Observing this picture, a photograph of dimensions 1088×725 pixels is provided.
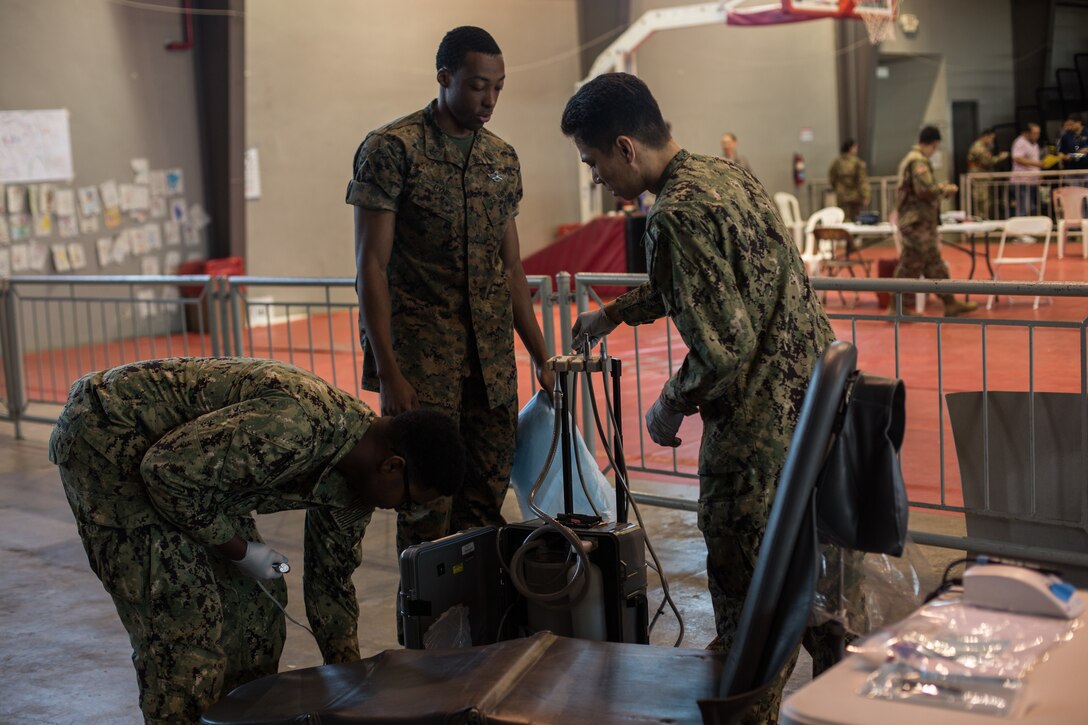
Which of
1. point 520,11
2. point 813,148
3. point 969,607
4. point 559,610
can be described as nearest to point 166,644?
point 559,610

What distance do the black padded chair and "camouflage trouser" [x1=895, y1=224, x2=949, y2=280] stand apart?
338 inches

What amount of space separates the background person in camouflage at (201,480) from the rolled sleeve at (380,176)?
77 centimetres

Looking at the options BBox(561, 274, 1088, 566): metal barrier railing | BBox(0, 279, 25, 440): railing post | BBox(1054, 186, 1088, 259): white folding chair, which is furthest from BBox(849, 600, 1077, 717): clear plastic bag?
BBox(1054, 186, 1088, 259): white folding chair

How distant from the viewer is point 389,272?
3.42 m

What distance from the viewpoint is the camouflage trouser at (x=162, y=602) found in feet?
8.46

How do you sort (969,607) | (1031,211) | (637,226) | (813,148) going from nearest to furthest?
1. (969,607)
2. (637,226)
3. (1031,211)
4. (813,148)

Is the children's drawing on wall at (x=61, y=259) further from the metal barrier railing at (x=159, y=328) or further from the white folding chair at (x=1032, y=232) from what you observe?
the white folding chair at (x=1032, y=232)

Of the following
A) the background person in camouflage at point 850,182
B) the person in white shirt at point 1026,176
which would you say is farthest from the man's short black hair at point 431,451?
the background person in camouflage at point 850,182

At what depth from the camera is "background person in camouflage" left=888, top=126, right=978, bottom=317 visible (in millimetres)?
10164

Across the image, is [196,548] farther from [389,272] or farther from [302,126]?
[302,126]

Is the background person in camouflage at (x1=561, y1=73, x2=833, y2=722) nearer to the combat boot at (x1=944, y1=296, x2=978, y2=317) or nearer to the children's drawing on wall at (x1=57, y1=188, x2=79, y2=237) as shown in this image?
the combat boot at (x1=944, y1=296, x2=978, y2=317)

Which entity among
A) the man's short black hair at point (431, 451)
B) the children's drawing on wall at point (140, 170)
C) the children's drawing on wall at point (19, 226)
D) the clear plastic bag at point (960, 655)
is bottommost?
the clear plastic bag at point (960, 655)

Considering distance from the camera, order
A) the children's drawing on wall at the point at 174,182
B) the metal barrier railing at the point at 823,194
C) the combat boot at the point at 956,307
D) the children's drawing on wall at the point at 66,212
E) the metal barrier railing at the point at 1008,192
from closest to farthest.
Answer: the combat boot at the point at 956,307
the children's drawing on wall at the point at 66,212
the children's drawing on wall at the point at 174,182
the metal barrier railing at the point at 1008,192
the metal barrier railing at the point at 823,194

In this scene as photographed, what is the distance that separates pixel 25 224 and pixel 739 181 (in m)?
10.1
